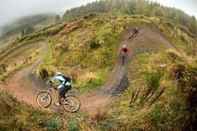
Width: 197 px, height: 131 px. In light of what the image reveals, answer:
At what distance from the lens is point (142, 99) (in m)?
36.8

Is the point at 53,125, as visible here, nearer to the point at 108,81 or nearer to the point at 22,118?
the point at 22,118

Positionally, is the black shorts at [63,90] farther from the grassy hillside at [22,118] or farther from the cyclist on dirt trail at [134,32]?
the cyclist on dirt trail at [134,32]

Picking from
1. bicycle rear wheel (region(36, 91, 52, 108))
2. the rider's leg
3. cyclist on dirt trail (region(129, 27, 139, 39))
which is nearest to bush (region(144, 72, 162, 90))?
the rider's leg

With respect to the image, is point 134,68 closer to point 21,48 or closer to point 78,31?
point 78,31

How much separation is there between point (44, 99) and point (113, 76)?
18358mm

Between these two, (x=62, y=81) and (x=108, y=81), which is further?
(x=108, y=81)

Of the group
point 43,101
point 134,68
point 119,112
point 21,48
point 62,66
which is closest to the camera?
point 119,112

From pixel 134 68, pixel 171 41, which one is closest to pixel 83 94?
pixel 134 68

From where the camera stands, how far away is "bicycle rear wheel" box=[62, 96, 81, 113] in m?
38.8

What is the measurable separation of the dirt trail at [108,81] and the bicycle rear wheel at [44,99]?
0.47 metres

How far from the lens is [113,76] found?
186 ft

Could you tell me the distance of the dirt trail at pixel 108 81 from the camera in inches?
1809

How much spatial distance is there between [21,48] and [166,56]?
4727 cm

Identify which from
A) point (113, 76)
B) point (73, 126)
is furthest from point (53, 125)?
point (113, 76)
